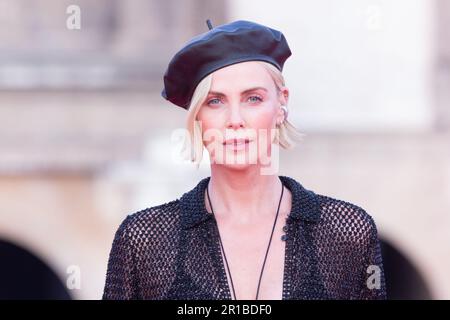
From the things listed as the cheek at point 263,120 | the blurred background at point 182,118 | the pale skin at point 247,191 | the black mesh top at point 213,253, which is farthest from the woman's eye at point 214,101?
the blurred background at point 182,118

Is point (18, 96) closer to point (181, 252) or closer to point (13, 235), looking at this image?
point (13, 235)

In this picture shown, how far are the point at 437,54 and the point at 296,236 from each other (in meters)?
8.52

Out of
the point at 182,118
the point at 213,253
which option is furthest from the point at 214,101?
the point at 182,118

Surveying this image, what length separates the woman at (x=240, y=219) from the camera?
381 centimetres

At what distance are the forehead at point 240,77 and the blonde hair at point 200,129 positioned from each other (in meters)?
0.02

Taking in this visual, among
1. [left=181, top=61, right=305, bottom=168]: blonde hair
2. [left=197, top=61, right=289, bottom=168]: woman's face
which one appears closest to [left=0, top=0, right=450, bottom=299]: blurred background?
[left=181, top=61, right=305, bottom=168]: blonde hair

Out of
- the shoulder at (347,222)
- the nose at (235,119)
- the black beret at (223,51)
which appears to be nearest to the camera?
the nose at (235,119)

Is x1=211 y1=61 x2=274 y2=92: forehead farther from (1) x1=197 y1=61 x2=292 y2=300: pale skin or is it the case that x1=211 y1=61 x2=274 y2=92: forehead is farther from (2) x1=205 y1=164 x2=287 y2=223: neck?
(2) x1=205 y1=164 x2=287 y2=223: neck

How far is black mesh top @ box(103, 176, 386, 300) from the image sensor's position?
3.87m

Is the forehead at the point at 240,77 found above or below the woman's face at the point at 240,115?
above

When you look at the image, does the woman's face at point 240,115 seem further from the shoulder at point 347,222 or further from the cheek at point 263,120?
the shoulder at point 347,222

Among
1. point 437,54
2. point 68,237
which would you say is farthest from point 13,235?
point 437,54

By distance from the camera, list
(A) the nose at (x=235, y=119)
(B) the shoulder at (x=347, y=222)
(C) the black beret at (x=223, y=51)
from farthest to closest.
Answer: (B) the shoulder at (x=347, y=222)
(C) the black beret at (x=223, y=51)
(A) the nose at (x=235, y=119)

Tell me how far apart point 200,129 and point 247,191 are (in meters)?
0.26
